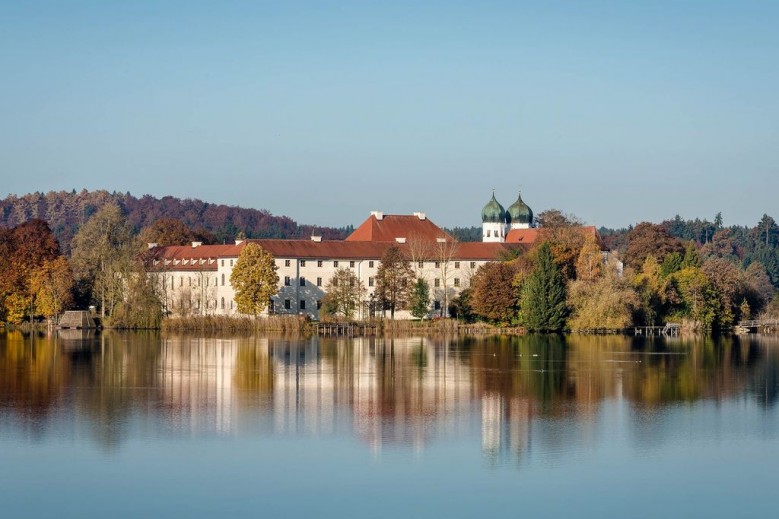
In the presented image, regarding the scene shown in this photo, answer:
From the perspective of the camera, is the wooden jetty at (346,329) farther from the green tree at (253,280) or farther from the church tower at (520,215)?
the church tower at (520,215)

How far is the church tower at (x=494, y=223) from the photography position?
9431cm

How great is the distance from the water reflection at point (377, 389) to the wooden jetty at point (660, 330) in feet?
38.6

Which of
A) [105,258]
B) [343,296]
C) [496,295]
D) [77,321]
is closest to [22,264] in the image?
[105,258]

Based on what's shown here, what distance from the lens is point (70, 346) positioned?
5303cm

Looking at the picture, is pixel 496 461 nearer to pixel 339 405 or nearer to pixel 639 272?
pixel 339 405

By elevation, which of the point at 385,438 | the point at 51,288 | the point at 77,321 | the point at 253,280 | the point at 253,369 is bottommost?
the point at 385,438

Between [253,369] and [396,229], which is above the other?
[396,229]

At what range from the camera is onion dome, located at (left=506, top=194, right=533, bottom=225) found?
3767 inches

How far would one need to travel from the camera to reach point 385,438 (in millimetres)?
25609

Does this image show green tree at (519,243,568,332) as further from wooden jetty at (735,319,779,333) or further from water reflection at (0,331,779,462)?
wooden jetty at (735,319,779,333)

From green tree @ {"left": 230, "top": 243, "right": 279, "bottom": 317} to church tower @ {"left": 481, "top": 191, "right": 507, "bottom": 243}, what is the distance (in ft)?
97.4

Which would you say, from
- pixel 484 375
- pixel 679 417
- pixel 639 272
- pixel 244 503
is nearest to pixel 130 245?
pixel 639 272

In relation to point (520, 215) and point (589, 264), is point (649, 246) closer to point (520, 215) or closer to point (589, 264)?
point (589, 264)

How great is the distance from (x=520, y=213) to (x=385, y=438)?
234 feet
